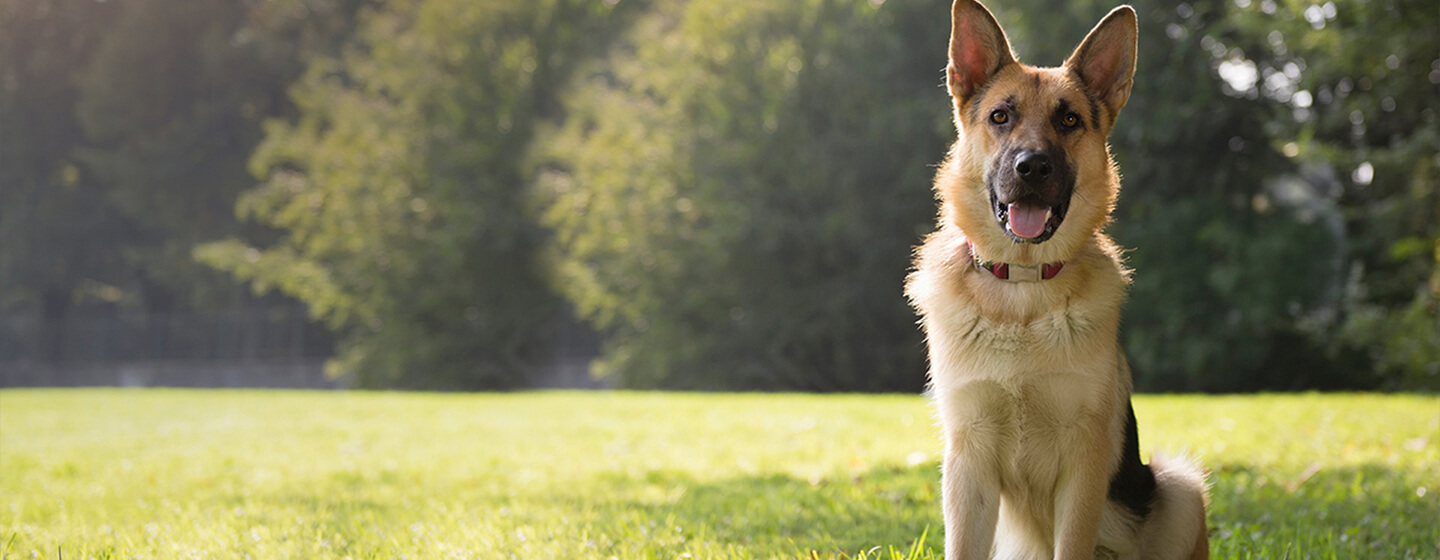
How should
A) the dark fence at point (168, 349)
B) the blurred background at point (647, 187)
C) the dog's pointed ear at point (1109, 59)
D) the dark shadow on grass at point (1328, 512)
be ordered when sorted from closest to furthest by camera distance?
the dog's pointed ear at point (1109, 59) < the dark shadow on grass at point (1328, 512) < the blurred background at point (647, 187) < the dark fence at point (168, 349)

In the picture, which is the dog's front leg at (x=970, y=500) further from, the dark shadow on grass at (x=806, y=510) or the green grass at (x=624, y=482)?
the dark shadow on grass at (x=806, y=510)

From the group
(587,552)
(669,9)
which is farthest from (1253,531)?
(669,9)

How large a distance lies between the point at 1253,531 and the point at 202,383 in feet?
131

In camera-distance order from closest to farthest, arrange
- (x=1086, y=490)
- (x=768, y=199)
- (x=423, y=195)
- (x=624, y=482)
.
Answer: (x=1086, y=490)
(x=624, y=482)
(x=768, y=199)
(x=423, y=195)

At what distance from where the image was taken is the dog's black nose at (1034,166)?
333cm

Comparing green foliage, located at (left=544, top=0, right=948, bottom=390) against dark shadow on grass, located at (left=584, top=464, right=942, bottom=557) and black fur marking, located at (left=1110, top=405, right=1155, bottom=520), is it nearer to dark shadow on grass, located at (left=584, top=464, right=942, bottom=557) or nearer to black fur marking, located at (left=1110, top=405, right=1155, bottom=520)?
dark shadow on grass, located at (left=584, top=464, right=942, bottom=557)

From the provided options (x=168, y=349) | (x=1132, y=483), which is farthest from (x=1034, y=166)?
(x=168, y=349)

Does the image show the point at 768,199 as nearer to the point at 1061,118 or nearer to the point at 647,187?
the point at 647,187

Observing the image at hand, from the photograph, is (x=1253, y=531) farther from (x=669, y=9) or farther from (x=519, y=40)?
(x=519, y=40)

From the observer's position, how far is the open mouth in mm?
3361

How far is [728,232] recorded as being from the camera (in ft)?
78.3

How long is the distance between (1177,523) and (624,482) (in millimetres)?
4278

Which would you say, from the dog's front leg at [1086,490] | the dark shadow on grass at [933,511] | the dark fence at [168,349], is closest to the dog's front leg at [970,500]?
the dog's front leg at [1086,490]

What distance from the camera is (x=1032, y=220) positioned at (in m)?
3.38
